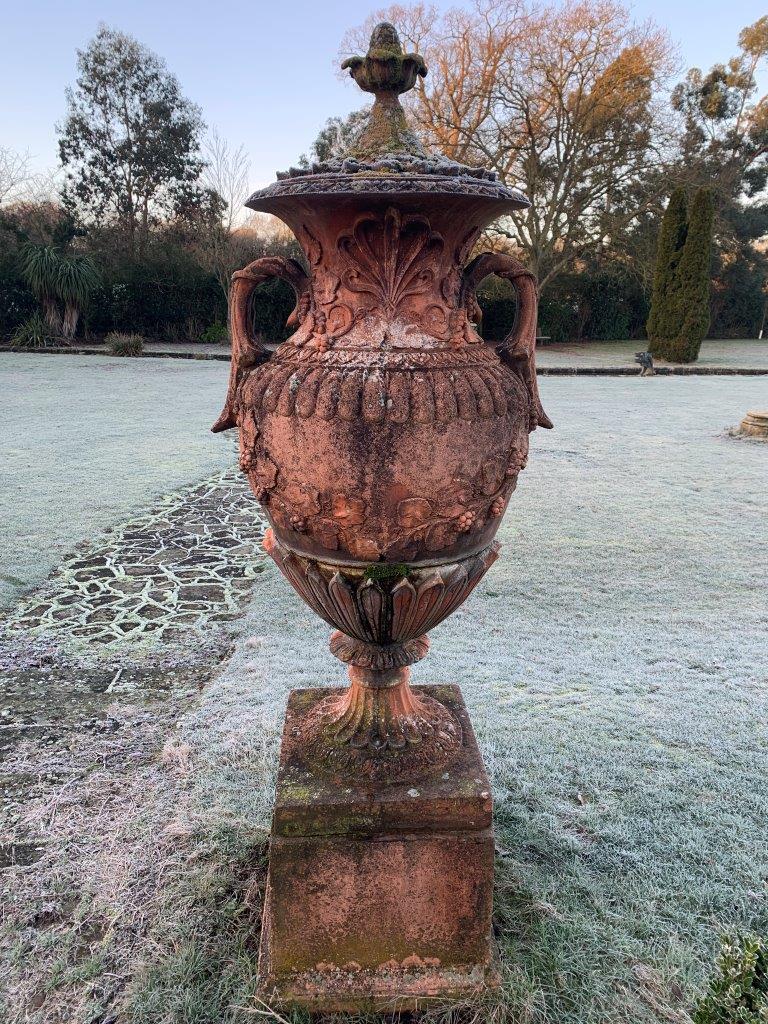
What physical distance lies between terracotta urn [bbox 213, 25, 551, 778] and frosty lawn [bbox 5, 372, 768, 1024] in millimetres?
567

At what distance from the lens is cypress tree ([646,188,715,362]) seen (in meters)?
15.6

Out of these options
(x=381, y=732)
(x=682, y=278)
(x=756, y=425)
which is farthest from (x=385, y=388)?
(x=682, y=278)

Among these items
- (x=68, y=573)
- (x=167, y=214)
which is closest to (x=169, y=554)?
(x=68, y=573)

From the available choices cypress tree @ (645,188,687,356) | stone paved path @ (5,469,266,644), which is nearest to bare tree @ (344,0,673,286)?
cypress tree @ (645,188,687,356)

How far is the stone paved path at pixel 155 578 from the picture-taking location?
11.6 ft

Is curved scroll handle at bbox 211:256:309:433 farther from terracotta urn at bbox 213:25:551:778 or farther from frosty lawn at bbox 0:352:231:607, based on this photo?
frosty lawn at bbox 0:352:231:607

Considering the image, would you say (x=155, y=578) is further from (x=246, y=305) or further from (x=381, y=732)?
(x=246, y=305)

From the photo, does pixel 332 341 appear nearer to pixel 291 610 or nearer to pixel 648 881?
pixel 648 881

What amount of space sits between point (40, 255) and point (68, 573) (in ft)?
46.4

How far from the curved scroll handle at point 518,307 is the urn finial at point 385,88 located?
298 millimetres

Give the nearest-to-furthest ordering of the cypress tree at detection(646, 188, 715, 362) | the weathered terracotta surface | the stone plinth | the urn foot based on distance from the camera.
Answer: the stone plinth
the urn foot
the weathered terracotta surface
the cypress tree at detection(646, 188, 715, 362)

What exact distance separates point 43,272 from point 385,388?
1634 cm

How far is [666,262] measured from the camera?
16.3m

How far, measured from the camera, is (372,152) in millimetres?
1652
